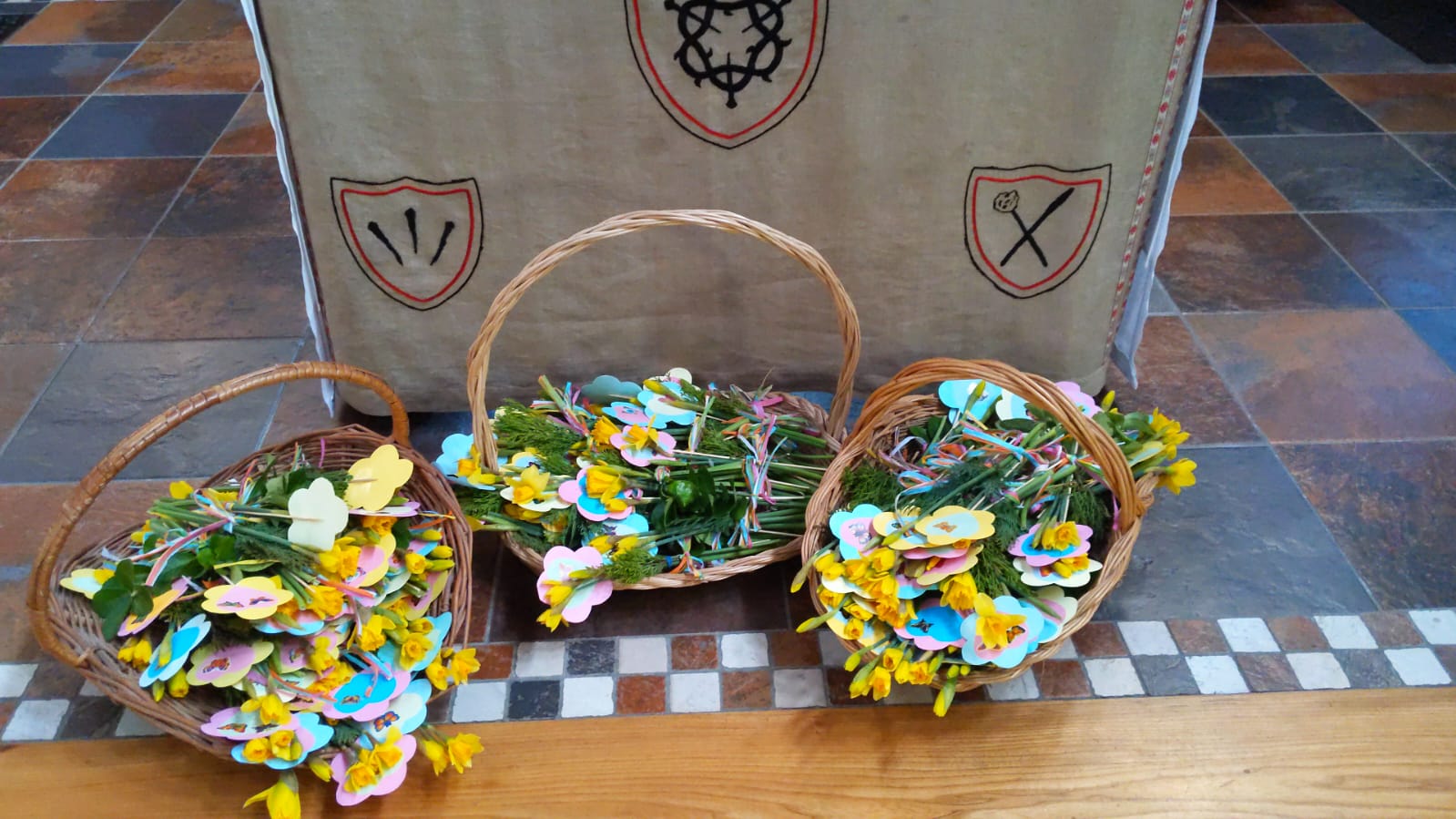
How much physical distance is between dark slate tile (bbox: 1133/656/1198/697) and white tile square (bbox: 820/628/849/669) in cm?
37

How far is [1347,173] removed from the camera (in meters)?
2.33

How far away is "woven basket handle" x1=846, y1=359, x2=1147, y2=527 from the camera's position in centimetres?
110

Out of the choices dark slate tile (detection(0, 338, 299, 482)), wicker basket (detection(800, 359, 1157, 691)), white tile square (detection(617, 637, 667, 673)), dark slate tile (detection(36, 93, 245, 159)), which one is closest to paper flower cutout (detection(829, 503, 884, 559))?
wicker basket (detection(800, 359, 1157, 691))

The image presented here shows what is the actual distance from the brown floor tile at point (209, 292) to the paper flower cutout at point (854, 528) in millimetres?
1117

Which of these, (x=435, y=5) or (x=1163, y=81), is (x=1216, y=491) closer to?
(x=1163, y=81)

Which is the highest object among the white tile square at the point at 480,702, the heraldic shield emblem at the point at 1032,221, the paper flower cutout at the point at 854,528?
the heraldic shield emblem at the point at 1032,221

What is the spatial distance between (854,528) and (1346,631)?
68cm

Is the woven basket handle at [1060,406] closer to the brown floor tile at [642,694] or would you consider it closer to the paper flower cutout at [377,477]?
the brown floor tile at [642,694]

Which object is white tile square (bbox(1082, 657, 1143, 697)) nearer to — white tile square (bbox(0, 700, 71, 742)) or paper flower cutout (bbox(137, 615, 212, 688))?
paper flower cutout (bbox(137, 615, 212, 688))

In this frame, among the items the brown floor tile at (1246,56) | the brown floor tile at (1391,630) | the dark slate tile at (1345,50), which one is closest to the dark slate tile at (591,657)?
the brown floor tile at (1391,630)

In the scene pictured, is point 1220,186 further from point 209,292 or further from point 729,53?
point 209,292

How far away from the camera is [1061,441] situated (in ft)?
4.48

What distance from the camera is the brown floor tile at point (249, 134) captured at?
2.41 meters

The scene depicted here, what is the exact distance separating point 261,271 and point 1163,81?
5.35ft
